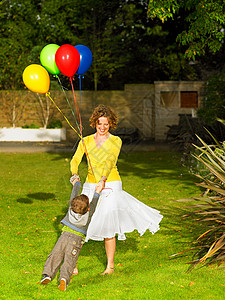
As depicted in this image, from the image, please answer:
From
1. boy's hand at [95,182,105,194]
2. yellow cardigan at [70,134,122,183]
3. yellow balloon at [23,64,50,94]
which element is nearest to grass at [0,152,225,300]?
boy's hand at [95,182,105,194]

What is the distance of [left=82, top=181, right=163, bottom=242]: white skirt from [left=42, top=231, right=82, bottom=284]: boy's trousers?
0.54ft

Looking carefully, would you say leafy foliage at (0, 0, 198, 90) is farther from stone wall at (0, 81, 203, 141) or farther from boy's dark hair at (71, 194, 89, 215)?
boy's dark hair at (71, 194, 89, 215)

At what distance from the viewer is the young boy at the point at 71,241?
17.4 ft

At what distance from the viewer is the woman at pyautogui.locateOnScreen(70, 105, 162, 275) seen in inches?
221

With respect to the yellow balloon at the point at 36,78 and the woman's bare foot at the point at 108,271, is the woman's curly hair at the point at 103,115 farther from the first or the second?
the woman's bare foot at the point at 108,271

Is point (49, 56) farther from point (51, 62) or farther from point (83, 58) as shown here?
point (83, 58)

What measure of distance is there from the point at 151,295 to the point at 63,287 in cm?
91

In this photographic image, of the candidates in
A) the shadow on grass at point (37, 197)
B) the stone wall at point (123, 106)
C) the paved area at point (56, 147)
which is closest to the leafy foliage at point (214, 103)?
the paved area at point (56, 147)

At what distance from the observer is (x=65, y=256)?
5.35 meters

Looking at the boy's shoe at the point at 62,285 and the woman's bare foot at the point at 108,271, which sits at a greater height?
the boy's shoe at the point at 62,285

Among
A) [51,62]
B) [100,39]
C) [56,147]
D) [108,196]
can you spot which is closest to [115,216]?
[108,196]

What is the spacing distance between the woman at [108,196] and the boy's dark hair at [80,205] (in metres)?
0.32

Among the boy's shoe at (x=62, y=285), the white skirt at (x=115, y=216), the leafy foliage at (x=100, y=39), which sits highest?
the leafy foliage at (x=100, y=39)

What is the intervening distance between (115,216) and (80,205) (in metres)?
0.55
